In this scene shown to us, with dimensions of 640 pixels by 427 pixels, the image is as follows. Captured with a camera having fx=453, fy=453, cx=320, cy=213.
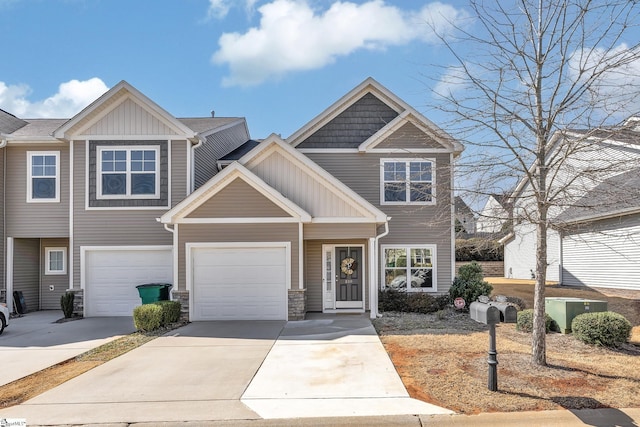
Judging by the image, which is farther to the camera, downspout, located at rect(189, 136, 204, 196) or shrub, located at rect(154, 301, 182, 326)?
downspout, located at rect(189, 136, 204, 196)

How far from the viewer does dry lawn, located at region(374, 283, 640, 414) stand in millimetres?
5848

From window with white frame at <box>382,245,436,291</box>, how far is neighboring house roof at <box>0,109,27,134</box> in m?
13.3

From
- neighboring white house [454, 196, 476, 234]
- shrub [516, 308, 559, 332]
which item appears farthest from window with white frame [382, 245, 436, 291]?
neighboring white house [454, 196, 476, 234]

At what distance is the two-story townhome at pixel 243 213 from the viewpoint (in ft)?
41.4

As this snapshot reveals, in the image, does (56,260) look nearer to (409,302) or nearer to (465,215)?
(409,302)

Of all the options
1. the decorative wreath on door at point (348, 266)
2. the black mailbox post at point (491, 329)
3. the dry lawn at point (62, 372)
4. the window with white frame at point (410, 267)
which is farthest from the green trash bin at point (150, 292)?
the black mailbox post at point (491, 329)

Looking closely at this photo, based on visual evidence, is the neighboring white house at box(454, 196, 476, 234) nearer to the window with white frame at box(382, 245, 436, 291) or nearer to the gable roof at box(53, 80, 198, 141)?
the window with white frame at box(382, 245, 436, 291)

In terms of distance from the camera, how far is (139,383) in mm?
7027

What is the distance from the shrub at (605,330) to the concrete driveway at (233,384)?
3952 mm

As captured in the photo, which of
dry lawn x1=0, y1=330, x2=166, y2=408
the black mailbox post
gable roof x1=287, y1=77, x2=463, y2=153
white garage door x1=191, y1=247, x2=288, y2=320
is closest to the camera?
the black mailbox post

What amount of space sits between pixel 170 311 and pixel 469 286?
8.83 m

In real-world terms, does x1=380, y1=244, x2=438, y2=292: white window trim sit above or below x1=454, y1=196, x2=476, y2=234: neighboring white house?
below

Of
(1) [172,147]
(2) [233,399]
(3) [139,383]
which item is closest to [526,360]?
Answer: (2) [233,399]

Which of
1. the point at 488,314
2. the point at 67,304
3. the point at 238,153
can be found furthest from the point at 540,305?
the point at 238,153
